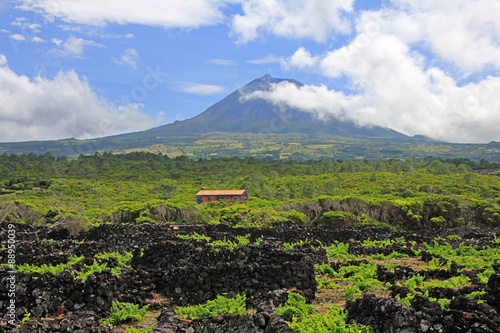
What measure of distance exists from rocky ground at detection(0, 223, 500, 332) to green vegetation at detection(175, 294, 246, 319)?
1.01 ft

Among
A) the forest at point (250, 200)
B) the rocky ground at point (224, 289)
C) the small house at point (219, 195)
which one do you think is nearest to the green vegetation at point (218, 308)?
the rocky ground at point (224, 289)

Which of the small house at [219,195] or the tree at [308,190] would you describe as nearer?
the tree at [308,190]

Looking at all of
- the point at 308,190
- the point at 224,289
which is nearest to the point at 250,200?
the point at 308,190

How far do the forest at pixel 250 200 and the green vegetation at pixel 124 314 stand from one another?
14.8 m

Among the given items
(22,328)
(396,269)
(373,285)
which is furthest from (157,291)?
(396,269)

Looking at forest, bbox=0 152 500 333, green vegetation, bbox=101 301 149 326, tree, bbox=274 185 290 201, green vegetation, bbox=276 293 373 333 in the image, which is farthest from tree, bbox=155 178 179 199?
green vegetation, bbox=276 293 373 333

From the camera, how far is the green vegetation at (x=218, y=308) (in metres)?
7.48

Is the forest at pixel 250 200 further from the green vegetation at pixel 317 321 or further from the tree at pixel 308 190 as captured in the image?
the green vegetation at pixel 317 321

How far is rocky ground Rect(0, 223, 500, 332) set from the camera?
5926 millimetres

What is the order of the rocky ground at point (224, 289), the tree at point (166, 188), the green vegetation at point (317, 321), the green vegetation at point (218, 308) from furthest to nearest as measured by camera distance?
the tree at point (166, 188)
the green vegetation at point (218, 308)
the green vegetation at point (317, 321)
the rocky ground at point (224, 289)

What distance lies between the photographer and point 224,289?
9812mm

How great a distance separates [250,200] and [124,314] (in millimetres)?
36404

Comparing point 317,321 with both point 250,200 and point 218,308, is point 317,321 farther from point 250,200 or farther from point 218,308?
point 250,200

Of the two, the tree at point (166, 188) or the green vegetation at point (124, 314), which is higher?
the green vegetation at point (124, 314)
